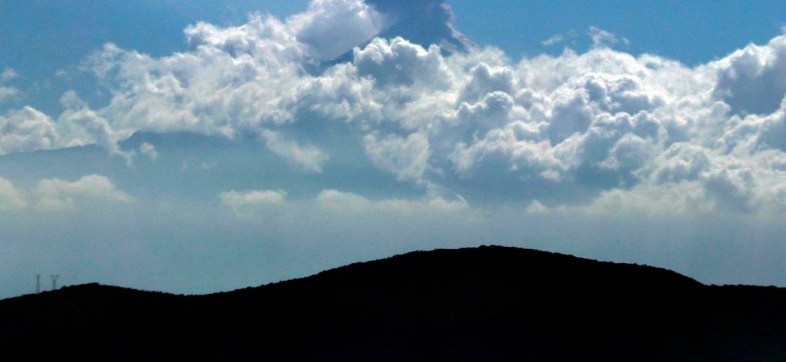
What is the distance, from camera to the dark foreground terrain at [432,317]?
38594 millimetres

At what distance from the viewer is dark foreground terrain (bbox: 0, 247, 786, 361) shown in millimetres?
38594

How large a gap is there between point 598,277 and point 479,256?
6.73m

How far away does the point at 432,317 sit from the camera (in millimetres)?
40812

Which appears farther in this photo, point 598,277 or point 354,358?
point 598,277

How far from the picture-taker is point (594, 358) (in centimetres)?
3741

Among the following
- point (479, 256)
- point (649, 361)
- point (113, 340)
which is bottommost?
point (649, 361)

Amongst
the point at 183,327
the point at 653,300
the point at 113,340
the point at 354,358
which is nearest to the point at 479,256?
the point at 653,300

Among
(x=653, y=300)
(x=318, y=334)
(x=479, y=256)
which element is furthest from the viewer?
(x=479, y=256)

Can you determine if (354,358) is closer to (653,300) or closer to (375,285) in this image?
(375,285)

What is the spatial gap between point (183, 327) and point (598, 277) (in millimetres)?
22697

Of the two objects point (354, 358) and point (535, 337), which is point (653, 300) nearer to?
point (535, 337)

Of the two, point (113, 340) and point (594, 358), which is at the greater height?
point (113, 340)

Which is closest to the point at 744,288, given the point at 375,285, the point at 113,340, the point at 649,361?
the point at 649,361

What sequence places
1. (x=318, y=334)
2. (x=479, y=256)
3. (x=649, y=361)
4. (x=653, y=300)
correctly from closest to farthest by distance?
(x=649, y=361) < (x=318, y=334) < (x=653, y=300) < (x=479, y=256)
